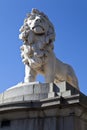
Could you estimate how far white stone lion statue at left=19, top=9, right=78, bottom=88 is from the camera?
1012cm

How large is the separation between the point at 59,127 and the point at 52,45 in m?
3.70

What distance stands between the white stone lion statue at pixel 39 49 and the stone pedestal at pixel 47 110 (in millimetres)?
1438

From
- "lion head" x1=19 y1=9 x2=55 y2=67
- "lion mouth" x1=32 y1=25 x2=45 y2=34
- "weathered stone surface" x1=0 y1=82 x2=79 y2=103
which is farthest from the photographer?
"lion mouth" x1=32 y1=25 x2=45 y2=34

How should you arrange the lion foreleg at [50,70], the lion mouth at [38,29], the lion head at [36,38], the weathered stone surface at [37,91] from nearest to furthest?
1. the weathered stone surface at [37,91]
2. the lion foreleg at [50,70]
3. the lion head at [36,38]
4. the lion mouth at [38,29]

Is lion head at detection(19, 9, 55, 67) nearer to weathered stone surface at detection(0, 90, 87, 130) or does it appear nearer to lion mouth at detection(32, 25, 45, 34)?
lion mouth at detection(32, 25, 45, 34)

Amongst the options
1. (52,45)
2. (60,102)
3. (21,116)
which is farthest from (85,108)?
(52,45)

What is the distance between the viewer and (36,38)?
10.6m

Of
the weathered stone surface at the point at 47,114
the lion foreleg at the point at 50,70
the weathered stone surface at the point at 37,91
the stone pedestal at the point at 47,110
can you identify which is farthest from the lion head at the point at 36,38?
the weathered stone surface at the point at 47,114

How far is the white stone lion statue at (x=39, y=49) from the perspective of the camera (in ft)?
33.2

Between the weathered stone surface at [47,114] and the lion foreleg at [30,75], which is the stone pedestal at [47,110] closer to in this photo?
the weathered stone surface at [47,114]

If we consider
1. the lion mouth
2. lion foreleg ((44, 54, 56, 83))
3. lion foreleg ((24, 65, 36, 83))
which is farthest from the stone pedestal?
the lion mouth

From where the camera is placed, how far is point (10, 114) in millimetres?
8234

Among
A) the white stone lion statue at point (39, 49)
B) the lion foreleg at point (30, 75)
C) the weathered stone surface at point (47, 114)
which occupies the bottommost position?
→ the weathered stone surface at point (47, 114)

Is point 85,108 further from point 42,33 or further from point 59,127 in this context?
point 42,33
